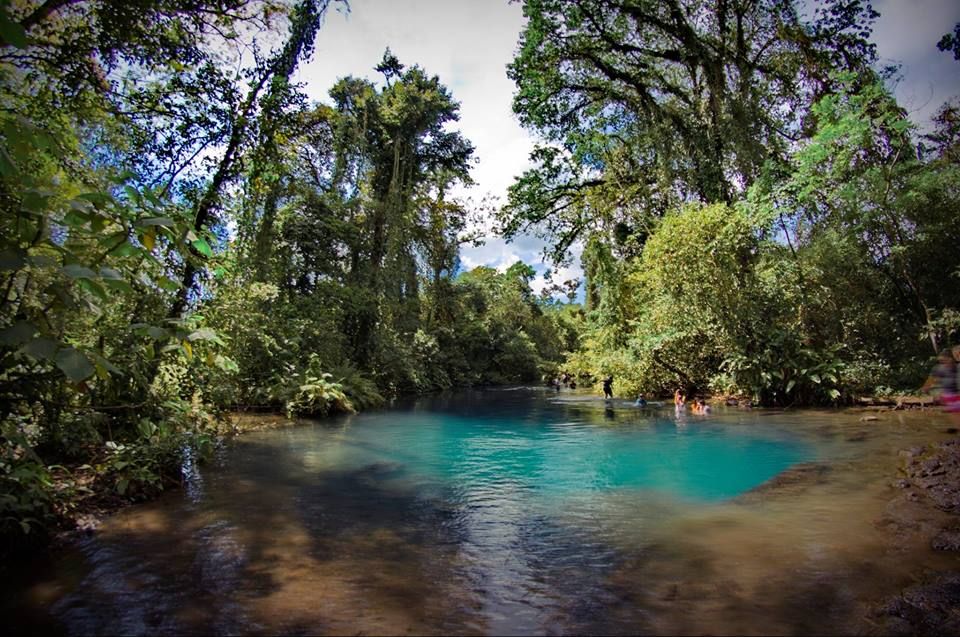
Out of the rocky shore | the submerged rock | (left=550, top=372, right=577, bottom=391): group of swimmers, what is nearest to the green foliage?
the submerged rock

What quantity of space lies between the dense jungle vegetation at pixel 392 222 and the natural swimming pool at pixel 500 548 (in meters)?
1.17

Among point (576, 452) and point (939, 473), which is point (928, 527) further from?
point (576, 452)

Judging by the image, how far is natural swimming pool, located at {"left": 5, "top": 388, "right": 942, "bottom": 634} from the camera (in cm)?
389

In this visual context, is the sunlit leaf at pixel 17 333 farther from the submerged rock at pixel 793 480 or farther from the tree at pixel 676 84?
the tree at pixel 676 84

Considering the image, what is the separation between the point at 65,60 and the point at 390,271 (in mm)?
21851

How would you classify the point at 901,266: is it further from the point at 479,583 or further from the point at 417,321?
the point at 417,321

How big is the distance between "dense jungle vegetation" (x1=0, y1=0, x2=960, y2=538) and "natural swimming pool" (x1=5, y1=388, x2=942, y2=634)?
117cm

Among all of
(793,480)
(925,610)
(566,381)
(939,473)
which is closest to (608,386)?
(566,381)

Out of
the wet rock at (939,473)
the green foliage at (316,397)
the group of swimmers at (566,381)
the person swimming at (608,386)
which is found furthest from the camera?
the group of swimmers at (566,381)

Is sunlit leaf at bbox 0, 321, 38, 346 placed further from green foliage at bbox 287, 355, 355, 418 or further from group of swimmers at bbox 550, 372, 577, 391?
group of swimmers at bbox 550, 372, 577, 391

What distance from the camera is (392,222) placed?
1091 inches

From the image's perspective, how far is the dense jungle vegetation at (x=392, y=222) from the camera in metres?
4.91

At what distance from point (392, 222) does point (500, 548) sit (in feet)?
78.4

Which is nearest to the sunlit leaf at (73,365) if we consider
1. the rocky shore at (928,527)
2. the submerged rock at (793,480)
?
the rocky shore at (928,527)
